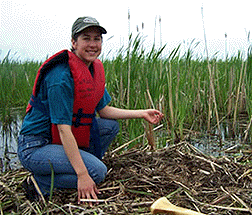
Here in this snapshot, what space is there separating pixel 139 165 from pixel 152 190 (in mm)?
395

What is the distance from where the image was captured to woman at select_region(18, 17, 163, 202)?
1.90 meters

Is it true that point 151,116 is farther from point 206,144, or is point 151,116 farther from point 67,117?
point 206,144

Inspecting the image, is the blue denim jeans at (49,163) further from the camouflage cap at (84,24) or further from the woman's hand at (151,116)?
the camouflage cap at (84,24)

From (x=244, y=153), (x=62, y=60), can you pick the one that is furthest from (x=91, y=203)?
(x=244, y=153)

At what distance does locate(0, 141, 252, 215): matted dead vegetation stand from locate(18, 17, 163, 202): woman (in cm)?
14

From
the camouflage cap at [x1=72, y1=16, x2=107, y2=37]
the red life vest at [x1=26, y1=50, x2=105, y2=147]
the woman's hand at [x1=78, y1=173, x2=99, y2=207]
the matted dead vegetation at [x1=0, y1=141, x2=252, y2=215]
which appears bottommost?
the matted dead vegetation at [x1=0, y1=141, x2=252, y2=215]

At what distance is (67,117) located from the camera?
1.89m

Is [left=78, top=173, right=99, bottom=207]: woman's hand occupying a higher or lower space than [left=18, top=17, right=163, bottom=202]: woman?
lower

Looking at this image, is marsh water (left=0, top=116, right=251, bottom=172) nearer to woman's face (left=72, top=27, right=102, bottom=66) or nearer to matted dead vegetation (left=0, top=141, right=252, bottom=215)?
matted dead vegetation (left=0, top=141, right=252, bottom=215)

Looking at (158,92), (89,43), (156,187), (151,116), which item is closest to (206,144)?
(158,92)

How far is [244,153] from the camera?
314 centimetres

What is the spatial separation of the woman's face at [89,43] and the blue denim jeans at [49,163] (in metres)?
0.62

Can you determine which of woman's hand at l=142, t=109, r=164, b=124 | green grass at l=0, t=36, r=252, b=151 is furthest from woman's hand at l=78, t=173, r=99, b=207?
green grass at l=0, t=36, r=252, b=151

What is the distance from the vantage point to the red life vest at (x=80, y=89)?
6.65ft
